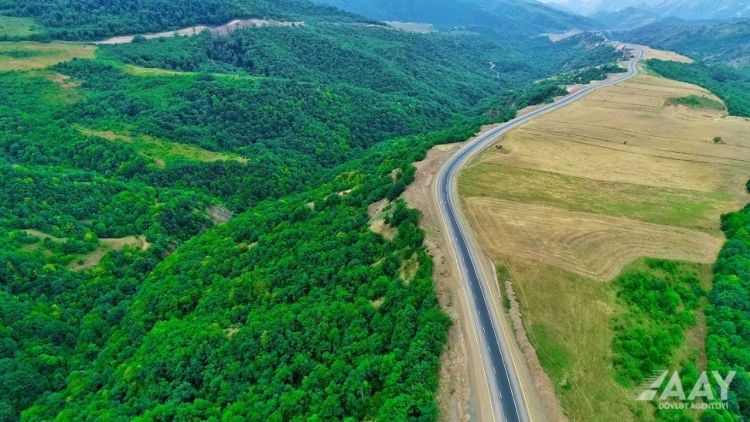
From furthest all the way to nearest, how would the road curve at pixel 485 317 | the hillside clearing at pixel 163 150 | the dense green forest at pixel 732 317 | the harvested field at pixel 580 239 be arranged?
the hillside clearing at pixel 163 150
the harvested field at pixel 580 239
the dense green forest at pixel 732 317
the road curve at pixel 485 317

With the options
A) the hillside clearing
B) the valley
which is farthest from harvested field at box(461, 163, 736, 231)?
the hillside clearing

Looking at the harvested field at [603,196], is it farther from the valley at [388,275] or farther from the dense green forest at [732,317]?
the dense green forest at [732,317]

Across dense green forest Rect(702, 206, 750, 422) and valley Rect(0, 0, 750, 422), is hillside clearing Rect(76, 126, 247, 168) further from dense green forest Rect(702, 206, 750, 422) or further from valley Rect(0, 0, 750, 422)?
dense green forest Rect(702, 206, 750, 422)

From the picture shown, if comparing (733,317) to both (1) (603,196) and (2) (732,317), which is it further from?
(1) (603,196)

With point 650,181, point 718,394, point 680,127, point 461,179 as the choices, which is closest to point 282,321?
point 461,179

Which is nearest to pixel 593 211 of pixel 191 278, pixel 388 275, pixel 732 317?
pixel 732 317

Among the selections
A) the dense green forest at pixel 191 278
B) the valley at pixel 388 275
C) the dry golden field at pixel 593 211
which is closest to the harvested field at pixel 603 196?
the dry golden field at pixel 593 211

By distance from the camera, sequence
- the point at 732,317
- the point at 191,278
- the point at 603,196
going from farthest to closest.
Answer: the point at 191,278, the point at 603,196, the point at 732,317
